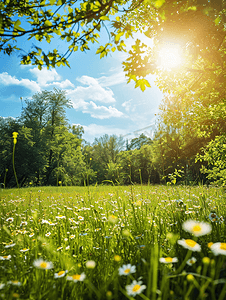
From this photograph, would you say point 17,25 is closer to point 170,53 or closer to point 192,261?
point 192,261

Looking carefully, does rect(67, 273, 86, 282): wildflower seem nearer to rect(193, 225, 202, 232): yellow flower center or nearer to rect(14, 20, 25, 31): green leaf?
rect(193, 225, 202, 232): yellow flower center

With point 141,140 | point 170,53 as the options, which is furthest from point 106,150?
point 170,53

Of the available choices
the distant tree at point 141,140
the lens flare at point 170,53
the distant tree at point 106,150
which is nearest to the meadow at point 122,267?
the distant tree at point 141,140

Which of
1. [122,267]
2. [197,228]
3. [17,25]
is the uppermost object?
[17,25]

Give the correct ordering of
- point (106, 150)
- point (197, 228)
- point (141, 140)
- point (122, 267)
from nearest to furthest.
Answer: point (197, 228)
point (122, 267)
point (141, 140)
point (106, 150)

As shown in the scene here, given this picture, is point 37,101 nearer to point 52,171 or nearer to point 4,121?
point 4,121

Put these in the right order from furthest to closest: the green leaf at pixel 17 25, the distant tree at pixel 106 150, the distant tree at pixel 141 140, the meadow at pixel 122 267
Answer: the distant tree at pixel 106 150, the distant tree at pixel 141 140, the green leaf at pixel 17 25, the meadow at pixel 122 267

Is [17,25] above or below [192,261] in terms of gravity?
above

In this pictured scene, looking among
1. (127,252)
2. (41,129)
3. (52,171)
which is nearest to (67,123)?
(41,129)

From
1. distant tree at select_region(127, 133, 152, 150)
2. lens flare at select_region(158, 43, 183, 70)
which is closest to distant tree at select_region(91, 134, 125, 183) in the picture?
distant tree at select_region(127, 133, 152, 150)

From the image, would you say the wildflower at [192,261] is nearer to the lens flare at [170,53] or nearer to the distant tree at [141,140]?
the distant tree at [141,140]

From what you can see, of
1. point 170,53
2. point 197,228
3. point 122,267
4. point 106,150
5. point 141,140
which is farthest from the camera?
point 106,150

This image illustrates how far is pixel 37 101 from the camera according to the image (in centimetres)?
3222

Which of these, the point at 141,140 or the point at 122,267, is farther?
the point at 141,140
